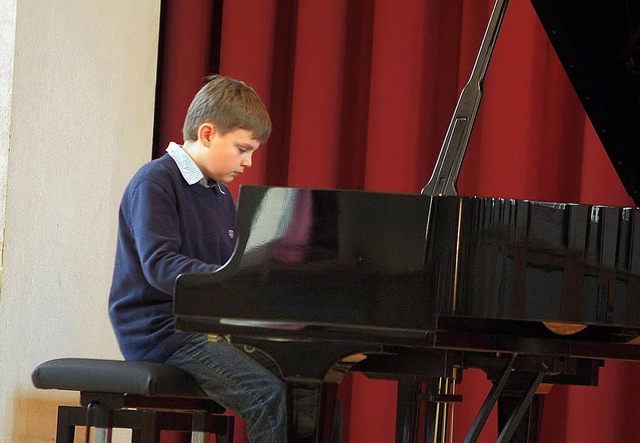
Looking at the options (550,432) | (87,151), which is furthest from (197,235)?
(550,432)

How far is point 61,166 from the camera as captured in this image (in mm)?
2996

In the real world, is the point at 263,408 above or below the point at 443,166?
below

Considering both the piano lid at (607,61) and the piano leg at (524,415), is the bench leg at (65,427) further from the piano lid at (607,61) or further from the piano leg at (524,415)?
the piano lid at (607,61)

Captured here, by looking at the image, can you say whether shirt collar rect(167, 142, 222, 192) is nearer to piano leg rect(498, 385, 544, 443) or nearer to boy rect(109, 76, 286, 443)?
boy rect(109, 76, 286, 443)

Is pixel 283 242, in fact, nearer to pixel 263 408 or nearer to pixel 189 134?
pixel 263 408

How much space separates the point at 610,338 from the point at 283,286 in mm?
670

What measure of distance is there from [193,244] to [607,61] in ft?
3.37

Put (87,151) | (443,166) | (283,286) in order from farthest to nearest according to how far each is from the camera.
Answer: (87,151), (443,166), (283,286)

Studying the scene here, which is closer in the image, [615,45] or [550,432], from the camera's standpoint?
[615,45]

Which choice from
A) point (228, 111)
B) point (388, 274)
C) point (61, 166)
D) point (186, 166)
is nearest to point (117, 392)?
point (186, 166)

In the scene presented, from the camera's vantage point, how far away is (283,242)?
1.71m

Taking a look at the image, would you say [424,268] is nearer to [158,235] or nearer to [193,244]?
[158,235]

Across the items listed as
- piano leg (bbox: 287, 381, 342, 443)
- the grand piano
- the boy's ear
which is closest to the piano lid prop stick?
the grand piano

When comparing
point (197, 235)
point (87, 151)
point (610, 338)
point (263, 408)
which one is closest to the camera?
point (610, 338)
